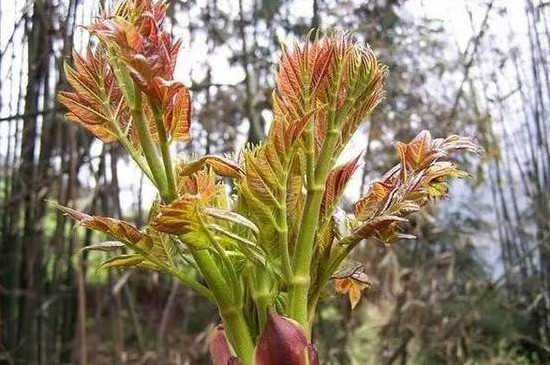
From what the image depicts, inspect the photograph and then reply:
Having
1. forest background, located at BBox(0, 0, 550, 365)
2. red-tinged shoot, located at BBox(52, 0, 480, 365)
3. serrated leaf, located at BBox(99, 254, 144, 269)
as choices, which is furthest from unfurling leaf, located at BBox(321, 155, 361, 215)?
forest background, located at BBox(0, 0, 550, 365)

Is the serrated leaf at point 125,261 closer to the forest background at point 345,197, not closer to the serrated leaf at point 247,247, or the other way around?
the serrated leaf at point 247,247

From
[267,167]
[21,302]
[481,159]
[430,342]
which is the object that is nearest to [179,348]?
[21,302]

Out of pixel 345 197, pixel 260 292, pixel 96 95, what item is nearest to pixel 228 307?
pixel 260 292

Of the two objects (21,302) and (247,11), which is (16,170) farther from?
(247,11)

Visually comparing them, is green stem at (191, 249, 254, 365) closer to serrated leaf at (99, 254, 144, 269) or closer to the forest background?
serrated leaf at (99, 254, 144, 269)

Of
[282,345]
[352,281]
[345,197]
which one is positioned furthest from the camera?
[345,197]

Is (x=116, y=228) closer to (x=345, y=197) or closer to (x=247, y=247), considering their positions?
(x=247, y=247)

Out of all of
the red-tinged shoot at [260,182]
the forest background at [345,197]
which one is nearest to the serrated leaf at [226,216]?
the red-tinged shoot at [260,182]

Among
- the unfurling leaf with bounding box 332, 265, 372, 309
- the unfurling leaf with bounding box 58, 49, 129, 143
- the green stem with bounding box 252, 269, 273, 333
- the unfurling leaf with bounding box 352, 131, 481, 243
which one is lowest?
the green stem with bounding box 252, 269, 273, 333
